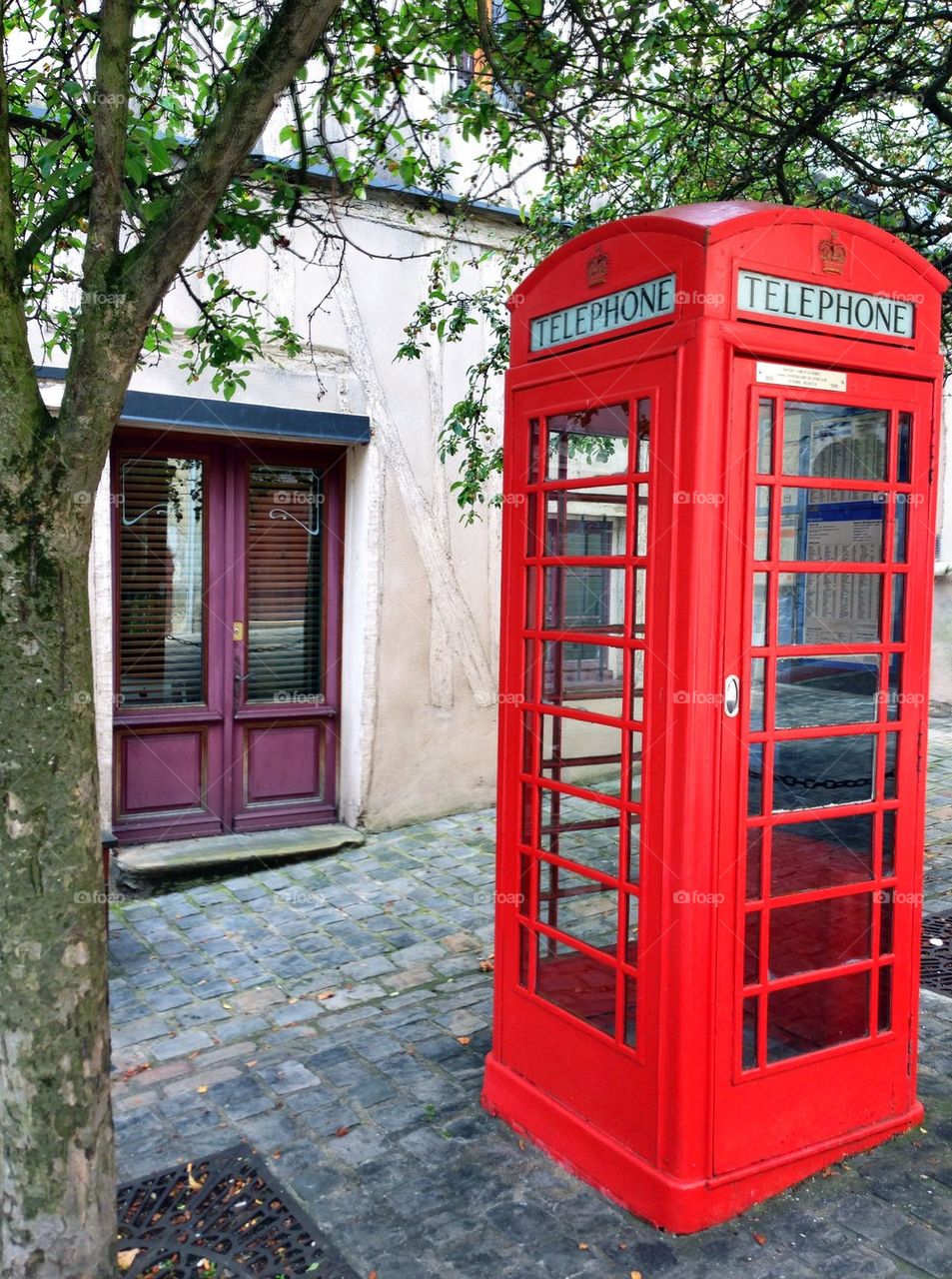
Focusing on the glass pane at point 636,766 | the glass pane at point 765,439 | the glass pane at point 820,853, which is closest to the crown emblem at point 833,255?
the glass pane at point 765,439

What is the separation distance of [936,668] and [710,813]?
985 centimetres

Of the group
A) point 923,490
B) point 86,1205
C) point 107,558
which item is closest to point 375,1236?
point 86,1205

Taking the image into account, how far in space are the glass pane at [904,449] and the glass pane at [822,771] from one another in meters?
0.87

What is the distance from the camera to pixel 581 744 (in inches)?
151

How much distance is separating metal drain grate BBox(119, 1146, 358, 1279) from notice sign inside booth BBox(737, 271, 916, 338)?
10.2 ft

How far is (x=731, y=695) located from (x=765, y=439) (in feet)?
2.58

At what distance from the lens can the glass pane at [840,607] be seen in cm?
344

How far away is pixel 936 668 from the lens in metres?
12.0

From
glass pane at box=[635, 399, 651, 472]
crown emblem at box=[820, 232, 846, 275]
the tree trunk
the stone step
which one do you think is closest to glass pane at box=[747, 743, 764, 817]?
glass pane at box=[635, 399, 651, 472]

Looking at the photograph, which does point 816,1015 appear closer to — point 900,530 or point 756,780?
point 756,780

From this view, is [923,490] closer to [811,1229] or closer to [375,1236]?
[811,1229]

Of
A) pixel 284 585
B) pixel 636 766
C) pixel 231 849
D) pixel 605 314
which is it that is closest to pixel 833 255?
pixel 605 314

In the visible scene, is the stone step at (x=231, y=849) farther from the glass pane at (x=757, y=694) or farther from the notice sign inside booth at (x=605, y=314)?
the glass pane at (x=757, y=694)

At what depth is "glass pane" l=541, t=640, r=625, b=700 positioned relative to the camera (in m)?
3.59
